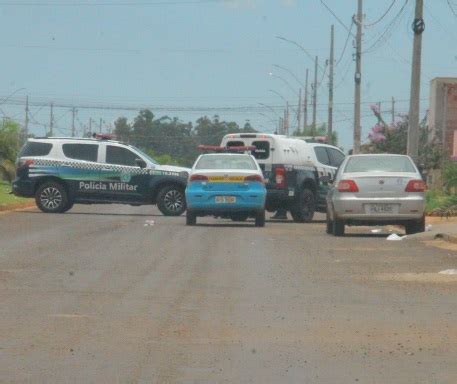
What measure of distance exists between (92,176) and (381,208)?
1139 centimetres

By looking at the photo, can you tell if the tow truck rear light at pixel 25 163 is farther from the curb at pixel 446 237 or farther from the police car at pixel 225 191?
the curb at pixel 446 237

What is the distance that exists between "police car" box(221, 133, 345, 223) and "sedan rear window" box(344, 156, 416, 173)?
19.9 feet

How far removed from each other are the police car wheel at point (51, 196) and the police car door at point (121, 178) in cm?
104

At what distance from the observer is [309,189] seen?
105 feet

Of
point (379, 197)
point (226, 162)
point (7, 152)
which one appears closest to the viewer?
point (379, 197)

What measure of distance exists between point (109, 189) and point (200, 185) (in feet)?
21.9

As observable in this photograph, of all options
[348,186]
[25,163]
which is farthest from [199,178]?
[25,163]

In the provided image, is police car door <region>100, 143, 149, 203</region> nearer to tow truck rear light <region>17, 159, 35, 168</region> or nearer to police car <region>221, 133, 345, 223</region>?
tow truck rear light <region>17, 159, 35, 168</region>

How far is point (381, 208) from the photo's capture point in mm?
23750

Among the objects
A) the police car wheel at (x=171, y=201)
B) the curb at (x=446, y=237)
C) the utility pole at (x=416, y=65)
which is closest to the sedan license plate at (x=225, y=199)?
the curb at (x=446, y=237)

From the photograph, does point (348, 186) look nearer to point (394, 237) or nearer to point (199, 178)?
point (394, 237)

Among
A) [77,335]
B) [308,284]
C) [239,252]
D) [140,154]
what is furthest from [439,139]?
[77,335]

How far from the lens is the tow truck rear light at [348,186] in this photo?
78.3ft

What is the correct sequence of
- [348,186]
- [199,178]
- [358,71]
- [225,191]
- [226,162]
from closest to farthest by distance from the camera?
[348,186] < [225,191] < [199,178] < [226,162] < [358,71]
